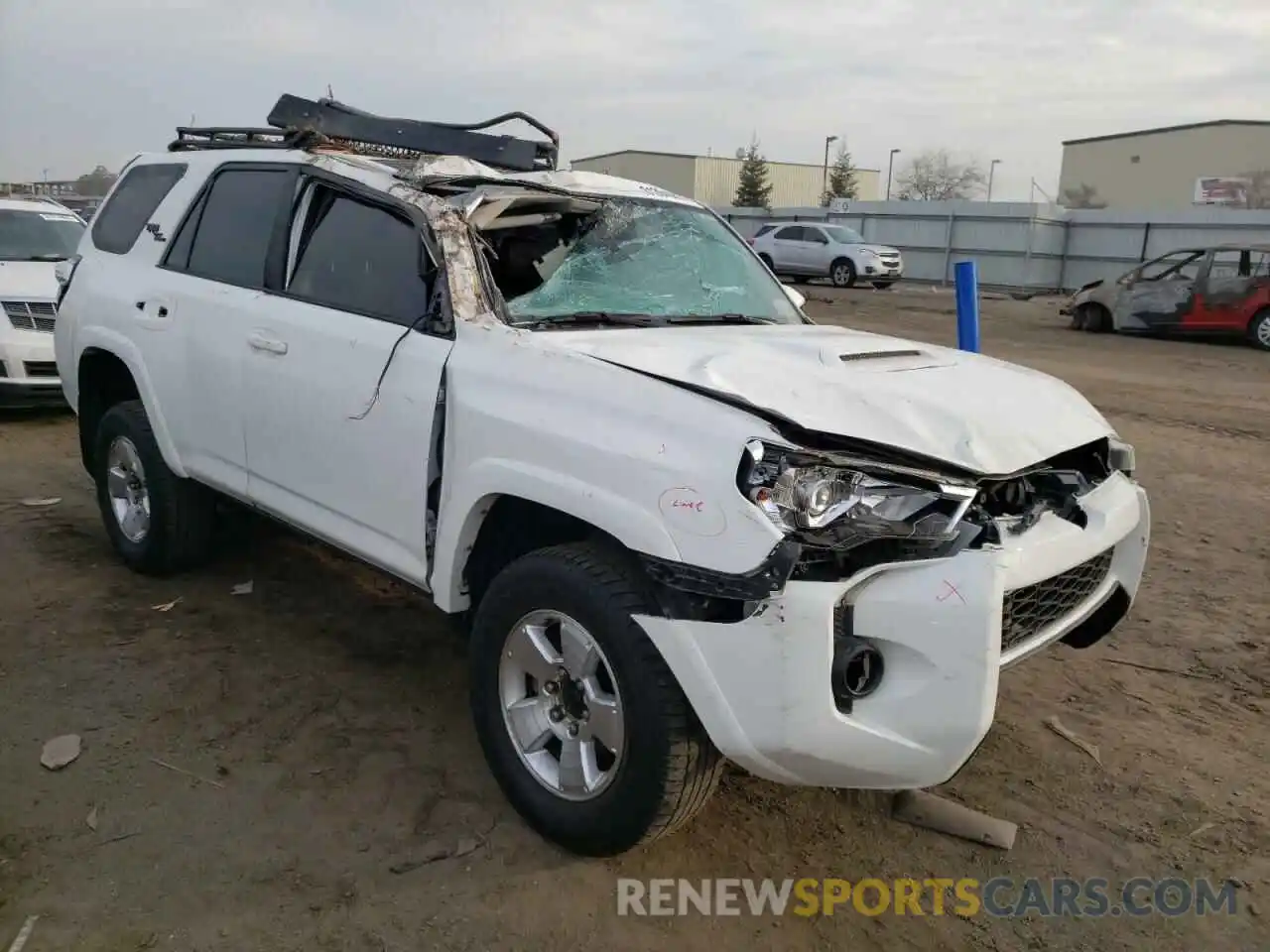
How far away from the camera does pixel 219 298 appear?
413 centimetres

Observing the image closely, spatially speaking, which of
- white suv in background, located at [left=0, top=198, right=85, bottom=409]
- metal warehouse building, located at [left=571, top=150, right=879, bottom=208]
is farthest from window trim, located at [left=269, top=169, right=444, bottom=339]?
metal warehouse building, located at [left=571, top=150, right=879, bottom=208]

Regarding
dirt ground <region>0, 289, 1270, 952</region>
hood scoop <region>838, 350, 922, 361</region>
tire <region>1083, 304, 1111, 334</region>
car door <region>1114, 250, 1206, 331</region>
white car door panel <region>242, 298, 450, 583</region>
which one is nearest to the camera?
dirt ground <region>0, 289, 1270, 952</region>

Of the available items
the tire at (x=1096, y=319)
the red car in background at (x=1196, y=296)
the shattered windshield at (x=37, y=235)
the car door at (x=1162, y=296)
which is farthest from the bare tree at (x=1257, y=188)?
the shattered windshield at (x=37, y=235)

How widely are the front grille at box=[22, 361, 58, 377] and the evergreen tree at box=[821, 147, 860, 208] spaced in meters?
54.7

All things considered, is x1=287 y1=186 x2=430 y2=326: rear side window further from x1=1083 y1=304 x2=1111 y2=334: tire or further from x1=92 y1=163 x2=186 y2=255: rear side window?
x1=1083 y1=304 x2=1111 y2=334: tire

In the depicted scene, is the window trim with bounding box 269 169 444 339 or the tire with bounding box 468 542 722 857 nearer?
the tire with bounding box 468 542 722 857

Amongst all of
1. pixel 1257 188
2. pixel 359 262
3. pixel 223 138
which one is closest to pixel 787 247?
pixel 223 138

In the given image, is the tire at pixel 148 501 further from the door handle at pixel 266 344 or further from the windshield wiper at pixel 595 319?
the windshield wiper at pixel 595 319

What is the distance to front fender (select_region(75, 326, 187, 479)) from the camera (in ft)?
14.7

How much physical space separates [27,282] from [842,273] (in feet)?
67.1

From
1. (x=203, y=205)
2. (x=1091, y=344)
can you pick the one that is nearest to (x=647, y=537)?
(x=203, y=205)

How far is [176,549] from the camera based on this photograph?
4742mm

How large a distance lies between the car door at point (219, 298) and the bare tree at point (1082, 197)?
2090 inches

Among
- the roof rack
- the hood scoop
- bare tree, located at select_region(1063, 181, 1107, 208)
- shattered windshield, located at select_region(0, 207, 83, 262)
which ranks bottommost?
the hood scoop
